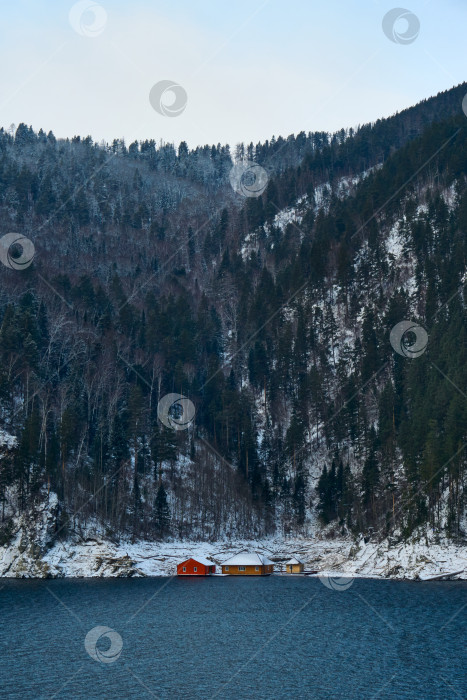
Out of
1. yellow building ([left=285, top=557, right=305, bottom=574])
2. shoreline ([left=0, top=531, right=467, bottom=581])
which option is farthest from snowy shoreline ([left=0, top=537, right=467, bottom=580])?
yellow building ([left=285, top=557, right=305, bottom=574])

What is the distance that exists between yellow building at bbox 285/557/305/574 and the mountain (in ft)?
33.0

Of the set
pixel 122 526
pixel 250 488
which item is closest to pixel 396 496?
pixel 250 488

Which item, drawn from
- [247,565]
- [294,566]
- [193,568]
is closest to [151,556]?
[193,568]

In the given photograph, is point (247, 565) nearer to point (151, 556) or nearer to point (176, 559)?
point (176, 559)

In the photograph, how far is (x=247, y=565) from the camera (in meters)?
92.5

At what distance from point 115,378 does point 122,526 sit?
31.2m

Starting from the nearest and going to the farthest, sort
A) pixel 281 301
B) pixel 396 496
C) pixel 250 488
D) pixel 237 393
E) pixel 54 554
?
pixel 54 554 → pixel 396 496 → pixel 250 488 → pixel 237 393 → pixel 281 301

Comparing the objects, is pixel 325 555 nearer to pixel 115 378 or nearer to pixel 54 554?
pixel 54 554

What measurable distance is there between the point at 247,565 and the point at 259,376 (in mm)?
52558

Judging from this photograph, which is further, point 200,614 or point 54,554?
point 54,554

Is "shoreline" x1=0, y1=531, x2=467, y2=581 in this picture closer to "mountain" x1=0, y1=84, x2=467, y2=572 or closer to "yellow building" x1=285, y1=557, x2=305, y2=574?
"yellow building" x1=285, y1=557, x2=305, y2=574

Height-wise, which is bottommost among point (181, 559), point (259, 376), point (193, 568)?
point (193, 568)

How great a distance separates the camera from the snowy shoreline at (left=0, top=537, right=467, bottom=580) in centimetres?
7969

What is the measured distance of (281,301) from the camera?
15375 centimetres
